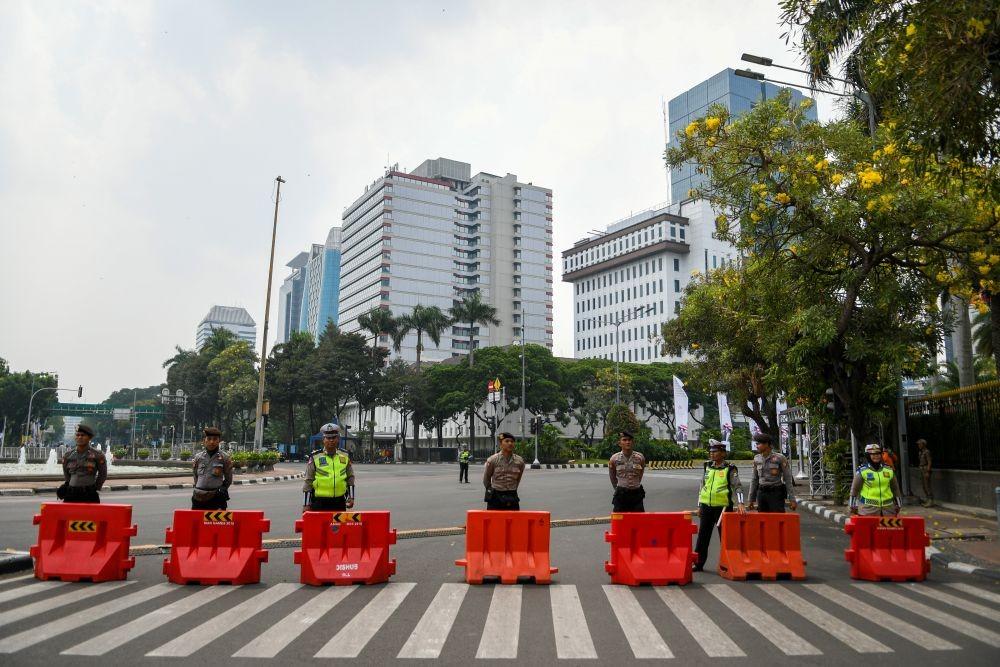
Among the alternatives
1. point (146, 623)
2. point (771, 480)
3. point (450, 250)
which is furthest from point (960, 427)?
point (450, 250)

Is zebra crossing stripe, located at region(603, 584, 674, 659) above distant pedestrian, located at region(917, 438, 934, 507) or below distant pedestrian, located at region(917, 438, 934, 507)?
below

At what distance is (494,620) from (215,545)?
3705 millimetres

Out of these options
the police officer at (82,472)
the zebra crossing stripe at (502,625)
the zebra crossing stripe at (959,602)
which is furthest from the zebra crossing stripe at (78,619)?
the zebra crossing stripe at (959,602)

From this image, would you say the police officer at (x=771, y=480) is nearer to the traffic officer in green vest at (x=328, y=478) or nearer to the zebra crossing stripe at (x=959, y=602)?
the zebra crossing stripe at (x=959, y=602)

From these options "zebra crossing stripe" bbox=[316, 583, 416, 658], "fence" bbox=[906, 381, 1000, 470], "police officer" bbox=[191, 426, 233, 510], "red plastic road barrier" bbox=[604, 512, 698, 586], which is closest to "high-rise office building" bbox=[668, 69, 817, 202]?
"fence" bbox=[906, 381, 1000, 470]

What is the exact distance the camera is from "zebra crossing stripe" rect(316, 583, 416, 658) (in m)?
5.73

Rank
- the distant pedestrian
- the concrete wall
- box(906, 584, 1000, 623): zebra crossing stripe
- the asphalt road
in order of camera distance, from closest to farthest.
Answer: the asphalt road < box(906, 584, 1000, 623): zebra crossing stripe < the concrete wall < the distant pedestrian

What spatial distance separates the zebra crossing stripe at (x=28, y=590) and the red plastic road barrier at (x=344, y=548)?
2568 millimetres

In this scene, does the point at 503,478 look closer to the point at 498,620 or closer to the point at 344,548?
the point at 344,548

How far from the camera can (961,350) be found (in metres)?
24.8

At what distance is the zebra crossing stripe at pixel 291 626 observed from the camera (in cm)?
570

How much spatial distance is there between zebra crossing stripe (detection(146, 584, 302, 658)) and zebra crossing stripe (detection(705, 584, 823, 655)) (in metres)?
4.48

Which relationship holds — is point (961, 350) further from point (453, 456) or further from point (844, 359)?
point (453, 456)

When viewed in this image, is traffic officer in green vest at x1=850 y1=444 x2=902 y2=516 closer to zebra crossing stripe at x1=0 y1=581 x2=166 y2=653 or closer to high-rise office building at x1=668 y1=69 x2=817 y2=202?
zebra crossing stripe at x1=0 y1=581 x2=166 y2=653
